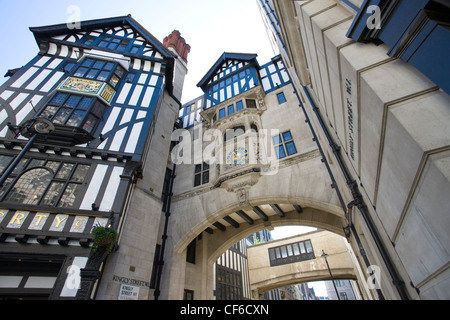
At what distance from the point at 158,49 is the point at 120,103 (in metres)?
7.04

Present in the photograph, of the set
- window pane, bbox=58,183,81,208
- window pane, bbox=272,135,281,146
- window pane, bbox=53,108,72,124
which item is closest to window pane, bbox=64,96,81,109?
window pane, bbox=53,108,72,124

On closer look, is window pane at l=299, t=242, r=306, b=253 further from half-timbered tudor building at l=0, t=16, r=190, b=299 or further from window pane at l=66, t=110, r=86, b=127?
window pane at l=66, t=110, r=86, b=127

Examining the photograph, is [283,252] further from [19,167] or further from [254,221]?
[19,167]

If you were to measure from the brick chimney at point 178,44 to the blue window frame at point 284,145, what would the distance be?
52.1 feet

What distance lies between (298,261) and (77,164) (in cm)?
1759

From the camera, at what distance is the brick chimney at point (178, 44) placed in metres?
22.0

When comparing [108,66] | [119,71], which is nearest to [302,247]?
[119,71]

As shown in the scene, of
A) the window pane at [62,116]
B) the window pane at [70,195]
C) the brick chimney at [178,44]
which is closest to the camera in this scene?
the window pane at [70,195]

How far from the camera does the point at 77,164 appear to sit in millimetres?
9109

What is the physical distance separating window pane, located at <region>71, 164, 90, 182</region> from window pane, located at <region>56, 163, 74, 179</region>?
0.82 ft

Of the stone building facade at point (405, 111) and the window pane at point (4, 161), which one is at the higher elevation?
the window pane at point (4, 161)

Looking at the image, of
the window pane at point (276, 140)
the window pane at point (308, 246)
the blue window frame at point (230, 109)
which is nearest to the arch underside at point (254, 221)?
the window pane at point (276, 140)

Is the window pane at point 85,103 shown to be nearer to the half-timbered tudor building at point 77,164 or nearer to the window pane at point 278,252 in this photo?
the half-timbered tudor building at point 77,164

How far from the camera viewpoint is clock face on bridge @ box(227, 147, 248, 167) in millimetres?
11445
